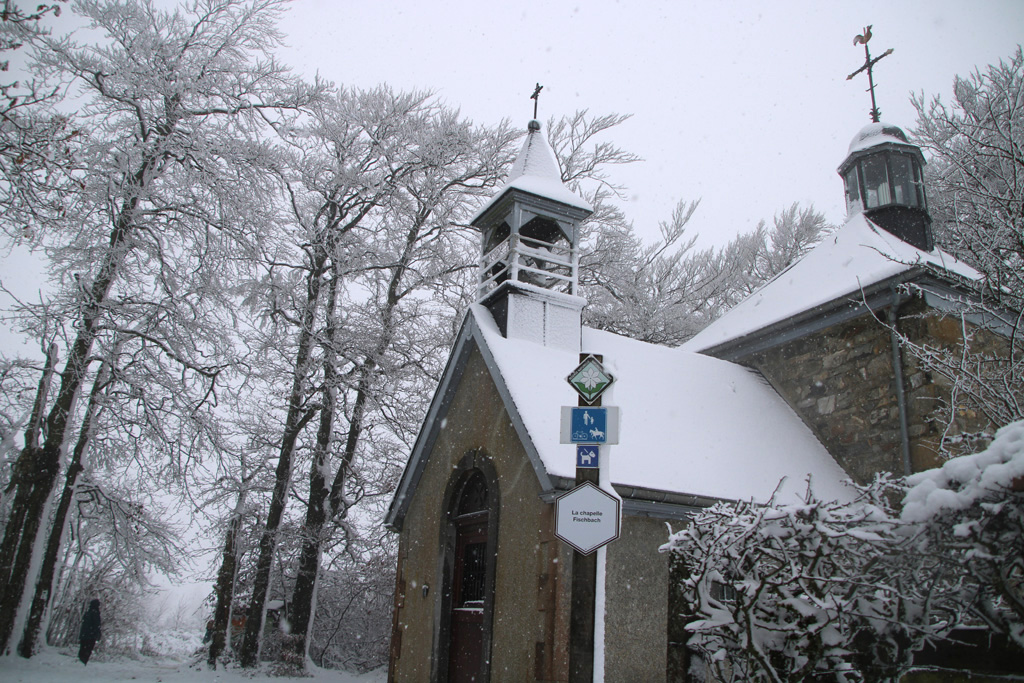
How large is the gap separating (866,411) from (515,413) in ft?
18.1

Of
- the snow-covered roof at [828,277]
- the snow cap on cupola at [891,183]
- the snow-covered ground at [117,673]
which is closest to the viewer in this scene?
the snow-covered ground at [117,673]

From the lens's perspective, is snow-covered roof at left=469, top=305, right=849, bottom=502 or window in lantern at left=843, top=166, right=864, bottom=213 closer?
snow-covered roof at left=469, top=305, right=849, bottom=502

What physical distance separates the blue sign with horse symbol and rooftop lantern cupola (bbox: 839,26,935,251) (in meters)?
10.7

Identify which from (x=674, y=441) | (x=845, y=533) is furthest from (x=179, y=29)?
(x=845, y=533)

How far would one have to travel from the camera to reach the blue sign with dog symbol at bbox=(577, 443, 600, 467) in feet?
14.8

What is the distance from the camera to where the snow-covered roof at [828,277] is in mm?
10367

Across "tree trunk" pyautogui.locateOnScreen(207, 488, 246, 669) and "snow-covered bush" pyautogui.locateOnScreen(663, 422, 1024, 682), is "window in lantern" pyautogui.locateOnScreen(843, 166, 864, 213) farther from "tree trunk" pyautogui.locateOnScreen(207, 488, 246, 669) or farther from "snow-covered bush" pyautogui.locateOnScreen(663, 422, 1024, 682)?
"tree trunk" pyautogui.locateOnScreen(207, 488, 246, 669)

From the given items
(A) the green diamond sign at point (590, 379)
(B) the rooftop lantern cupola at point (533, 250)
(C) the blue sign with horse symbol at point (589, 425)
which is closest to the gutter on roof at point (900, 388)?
(B) the rooftop lantern cupola at point (533, 250)

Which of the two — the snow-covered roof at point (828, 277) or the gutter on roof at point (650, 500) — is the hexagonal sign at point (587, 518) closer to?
the gutter on roof at point (650, 500)

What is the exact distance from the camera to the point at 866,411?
Answer: 32.8 feet

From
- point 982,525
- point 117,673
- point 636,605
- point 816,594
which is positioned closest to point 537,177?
point 636,605

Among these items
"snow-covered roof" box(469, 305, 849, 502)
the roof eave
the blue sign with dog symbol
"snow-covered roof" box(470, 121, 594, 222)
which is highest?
"snow-covered roof" box(470, 121, 594, 222)

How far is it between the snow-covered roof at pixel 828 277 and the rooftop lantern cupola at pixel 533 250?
329 centimetres

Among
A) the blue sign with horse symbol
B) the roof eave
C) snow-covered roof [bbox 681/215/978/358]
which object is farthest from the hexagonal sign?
snow-covered roof [bbox 681/215/978/358]
